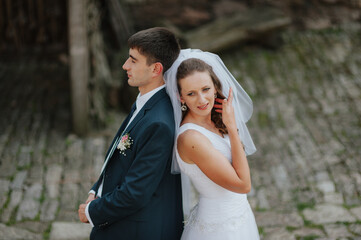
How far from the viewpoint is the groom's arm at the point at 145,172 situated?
2365mm

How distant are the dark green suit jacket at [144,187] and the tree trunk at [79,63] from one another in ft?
10.6

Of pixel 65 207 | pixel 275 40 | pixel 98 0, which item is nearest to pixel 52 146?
pixel 65 207

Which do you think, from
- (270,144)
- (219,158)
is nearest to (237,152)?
(219,158)

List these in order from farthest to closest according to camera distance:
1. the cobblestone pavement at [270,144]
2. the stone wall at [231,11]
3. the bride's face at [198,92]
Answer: the stone wall at [231,11], the cobblestone pavement at [270,144], the bride's face at [198,92]

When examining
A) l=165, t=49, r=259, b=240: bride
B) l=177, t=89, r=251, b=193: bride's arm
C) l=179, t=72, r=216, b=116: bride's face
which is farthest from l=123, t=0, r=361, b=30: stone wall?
l=177, t=89, r=251, b=193: bride's arm

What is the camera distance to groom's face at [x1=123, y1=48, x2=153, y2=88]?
8.22ft

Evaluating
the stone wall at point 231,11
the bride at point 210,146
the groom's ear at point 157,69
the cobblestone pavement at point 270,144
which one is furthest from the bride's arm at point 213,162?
the stone wall at point 231,11

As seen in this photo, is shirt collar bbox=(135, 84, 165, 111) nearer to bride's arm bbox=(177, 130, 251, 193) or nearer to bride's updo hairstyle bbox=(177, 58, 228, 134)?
bride's updo hairstyle bbox=(177, 58, 228, 134)

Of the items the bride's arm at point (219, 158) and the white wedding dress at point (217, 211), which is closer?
the bride's arm at point (219, 158)

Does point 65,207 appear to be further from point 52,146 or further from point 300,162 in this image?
point 300,162

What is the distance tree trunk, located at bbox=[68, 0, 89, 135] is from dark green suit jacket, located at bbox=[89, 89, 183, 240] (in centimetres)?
324

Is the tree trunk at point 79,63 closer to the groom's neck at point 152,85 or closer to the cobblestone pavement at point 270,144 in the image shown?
the cobblestone pavement at point 270,144

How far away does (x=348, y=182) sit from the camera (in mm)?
4867

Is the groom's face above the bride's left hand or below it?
above
